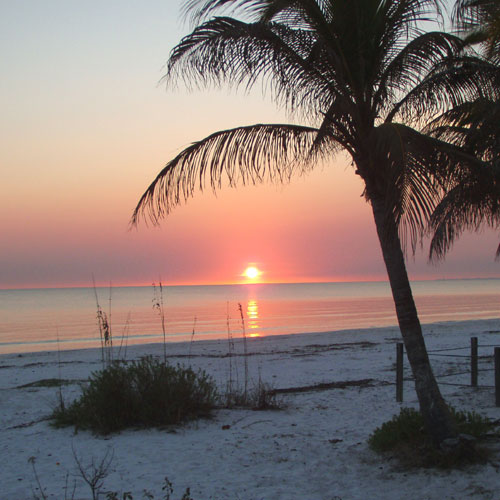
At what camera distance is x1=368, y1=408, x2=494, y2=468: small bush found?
6.07 meters

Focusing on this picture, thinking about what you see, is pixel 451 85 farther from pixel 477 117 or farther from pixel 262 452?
pixel 262 452

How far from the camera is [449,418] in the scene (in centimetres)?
629

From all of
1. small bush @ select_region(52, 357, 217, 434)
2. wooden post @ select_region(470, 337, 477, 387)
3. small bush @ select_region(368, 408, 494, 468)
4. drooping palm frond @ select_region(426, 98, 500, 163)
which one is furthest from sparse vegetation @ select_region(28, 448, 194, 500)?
wooden post @ select_region(470, 337, 477, 387)

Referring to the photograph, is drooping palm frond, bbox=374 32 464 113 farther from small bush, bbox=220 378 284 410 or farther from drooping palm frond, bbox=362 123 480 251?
small bush, bbox=220 378 284 410

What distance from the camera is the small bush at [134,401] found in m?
8.39

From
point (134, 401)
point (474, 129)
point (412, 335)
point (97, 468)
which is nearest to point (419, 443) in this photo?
point (412, 335)

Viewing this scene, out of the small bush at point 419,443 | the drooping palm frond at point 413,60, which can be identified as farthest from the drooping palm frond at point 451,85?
the small bush at point 419,443

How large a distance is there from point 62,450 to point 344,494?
3.97 metres

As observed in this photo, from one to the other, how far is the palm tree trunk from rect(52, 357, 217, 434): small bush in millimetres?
3865

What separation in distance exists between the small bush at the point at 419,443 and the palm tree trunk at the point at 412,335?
20 centimetres

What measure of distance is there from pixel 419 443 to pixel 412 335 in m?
1.43

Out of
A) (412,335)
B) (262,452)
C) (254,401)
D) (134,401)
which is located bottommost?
(262,452)

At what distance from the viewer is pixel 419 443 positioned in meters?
6.63

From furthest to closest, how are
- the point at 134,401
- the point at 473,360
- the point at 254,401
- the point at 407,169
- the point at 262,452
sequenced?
the point at 473,360 < the point at 254,401 < the point at 134,401 < the point at 262,452 < the point at 407,169
